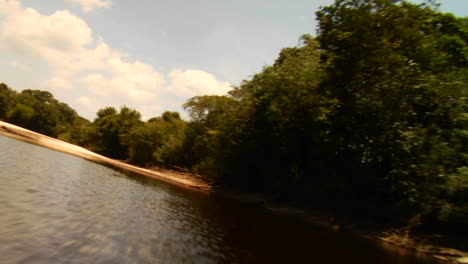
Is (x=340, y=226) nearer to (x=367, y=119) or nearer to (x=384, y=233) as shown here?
(x=384, y=233)

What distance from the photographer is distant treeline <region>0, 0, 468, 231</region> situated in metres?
21.2

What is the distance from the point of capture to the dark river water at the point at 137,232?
10.6 m

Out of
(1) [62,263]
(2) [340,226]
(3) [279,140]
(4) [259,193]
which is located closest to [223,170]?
(4) [259,193]

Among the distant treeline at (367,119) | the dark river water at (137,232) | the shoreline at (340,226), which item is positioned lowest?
the dark river water at (137,232)

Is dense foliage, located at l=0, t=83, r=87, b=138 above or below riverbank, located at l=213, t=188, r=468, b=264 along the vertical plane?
above

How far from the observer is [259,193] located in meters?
36.2

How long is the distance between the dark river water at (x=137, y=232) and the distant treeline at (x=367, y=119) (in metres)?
5.42

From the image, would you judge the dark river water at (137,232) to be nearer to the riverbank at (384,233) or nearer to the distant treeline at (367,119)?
the riverbank at (384,233)

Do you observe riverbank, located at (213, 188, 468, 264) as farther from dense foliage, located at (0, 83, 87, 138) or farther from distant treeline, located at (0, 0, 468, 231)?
dense foliage, located at (0, 83, 87, 138)

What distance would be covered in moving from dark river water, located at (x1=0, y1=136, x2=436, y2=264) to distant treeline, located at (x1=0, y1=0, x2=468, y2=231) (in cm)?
542

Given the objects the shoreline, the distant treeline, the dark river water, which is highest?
the distant treeline

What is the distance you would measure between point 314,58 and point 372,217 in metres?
16.9

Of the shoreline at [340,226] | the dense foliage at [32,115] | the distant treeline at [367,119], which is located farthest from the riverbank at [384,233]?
the dense foliage at [32,115]

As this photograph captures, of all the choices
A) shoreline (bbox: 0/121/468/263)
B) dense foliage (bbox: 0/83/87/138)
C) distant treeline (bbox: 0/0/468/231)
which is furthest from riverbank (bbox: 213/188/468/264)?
dense foliage (bbox: 0/83/87/138)
